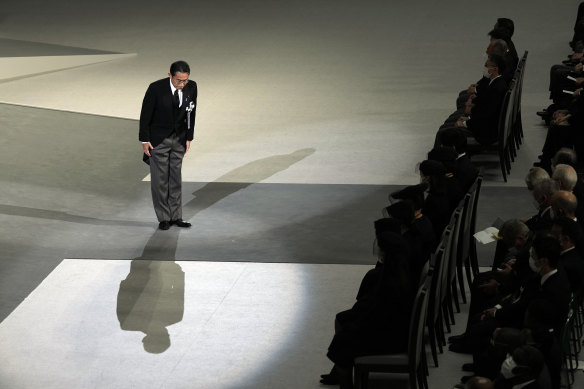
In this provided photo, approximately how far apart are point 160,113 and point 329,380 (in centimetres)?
362

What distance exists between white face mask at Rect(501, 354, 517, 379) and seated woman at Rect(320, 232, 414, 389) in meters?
0.93

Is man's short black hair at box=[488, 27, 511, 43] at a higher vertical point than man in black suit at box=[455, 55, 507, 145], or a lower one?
higher

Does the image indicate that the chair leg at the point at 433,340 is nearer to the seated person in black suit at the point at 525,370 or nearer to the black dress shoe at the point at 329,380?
the black dress shoe at the point at 329,380

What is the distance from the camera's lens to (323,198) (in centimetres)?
1022

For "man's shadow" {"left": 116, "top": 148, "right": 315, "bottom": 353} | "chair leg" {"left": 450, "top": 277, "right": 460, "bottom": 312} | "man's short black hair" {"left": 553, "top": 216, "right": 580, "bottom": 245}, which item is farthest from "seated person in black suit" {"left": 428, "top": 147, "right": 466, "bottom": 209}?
"man's shadow" {"left": 116, "top": 148, "right": 315, "bottom": 353}

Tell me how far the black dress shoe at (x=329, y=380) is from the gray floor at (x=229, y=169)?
9cm

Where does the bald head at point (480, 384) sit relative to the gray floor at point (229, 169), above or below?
above

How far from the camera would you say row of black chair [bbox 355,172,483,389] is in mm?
5883

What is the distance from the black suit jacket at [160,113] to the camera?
914 cm

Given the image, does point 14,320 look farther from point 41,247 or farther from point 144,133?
point 144,133

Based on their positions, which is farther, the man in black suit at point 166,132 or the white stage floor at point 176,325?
the man in black suit at point 166,132

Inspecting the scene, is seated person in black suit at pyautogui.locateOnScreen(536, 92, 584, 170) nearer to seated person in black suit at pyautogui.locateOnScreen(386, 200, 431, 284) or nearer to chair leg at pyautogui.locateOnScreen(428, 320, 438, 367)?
seated person in black suit at pyautogui.locateOnScreen(386, 200, 431, 284)

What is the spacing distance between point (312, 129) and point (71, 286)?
5010 millimetres

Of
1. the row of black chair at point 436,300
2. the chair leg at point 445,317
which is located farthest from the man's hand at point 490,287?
the chair leg at point 445,317
